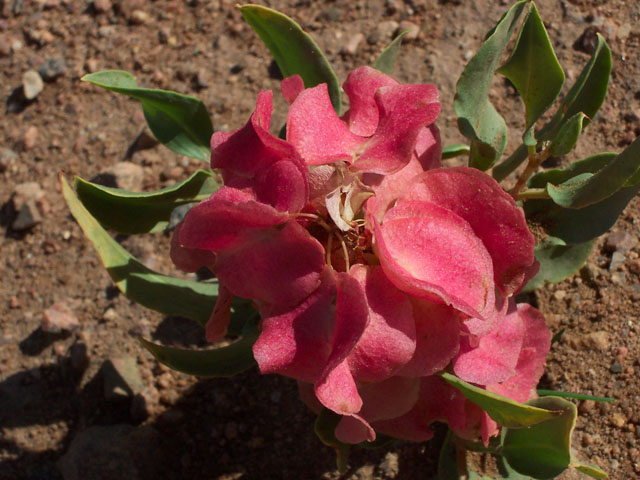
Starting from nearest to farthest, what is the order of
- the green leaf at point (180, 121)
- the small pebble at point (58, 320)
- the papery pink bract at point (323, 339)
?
the papery pink bract at point (323, 339) → the green leaf at point (180, 121) → the small pebble at point (58, 320)

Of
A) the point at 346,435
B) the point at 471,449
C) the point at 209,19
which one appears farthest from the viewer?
the point at 209,19

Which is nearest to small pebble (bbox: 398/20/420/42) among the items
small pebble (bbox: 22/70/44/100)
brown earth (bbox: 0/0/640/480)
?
brown earth (bbox: 0/0/640/480)

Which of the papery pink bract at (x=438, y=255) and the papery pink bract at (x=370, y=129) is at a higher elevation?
the papery pink bract at (x=370, y=129)

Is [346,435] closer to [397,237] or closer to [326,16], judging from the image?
[397,237]

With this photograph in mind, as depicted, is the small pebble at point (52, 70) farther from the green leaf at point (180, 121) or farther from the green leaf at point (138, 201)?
the green leaf at point (138, 201)

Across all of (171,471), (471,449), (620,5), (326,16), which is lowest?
(171,471)

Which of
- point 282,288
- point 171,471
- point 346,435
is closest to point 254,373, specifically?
point 171,471

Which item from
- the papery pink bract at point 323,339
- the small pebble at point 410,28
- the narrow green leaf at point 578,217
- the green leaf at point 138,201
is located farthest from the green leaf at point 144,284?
the small pebble at point 410,28
